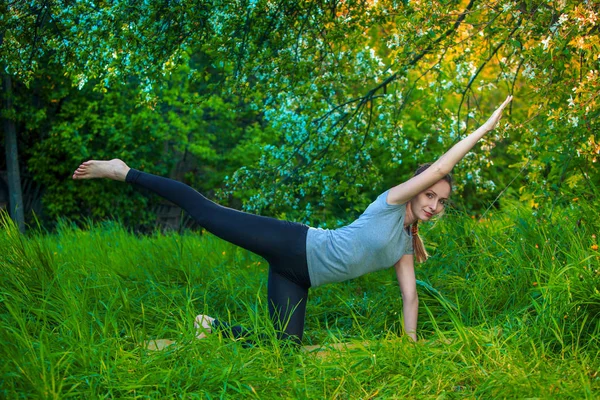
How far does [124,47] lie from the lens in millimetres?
4641

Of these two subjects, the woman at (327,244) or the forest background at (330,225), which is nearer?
the forest background at (330,225)

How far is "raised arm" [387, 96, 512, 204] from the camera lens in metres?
3.68

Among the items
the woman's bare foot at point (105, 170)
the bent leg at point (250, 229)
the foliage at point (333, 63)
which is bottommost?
the bent leg at point (250, 229)

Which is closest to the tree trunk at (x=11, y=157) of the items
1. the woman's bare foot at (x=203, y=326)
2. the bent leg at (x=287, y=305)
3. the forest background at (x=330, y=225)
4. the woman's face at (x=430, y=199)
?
the forest background at (x=330, y=225)

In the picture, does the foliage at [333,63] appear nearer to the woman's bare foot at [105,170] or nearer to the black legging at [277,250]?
the woman's bare foot at [105,170]

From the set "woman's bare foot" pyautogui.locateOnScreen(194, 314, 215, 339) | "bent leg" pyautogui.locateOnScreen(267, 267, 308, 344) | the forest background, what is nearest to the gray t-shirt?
"bent leg" pyautogui.locateOnScreen(267, 267, 308, 344)

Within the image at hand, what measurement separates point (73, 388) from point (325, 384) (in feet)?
3.46

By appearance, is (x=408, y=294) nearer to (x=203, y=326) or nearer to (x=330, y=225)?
(x=203, y=326)

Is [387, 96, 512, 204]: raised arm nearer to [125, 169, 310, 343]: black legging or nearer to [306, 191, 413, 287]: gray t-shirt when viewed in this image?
[306, 191, 413, 287]: gray t-shirt

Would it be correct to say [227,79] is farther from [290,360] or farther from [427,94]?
[290,360]

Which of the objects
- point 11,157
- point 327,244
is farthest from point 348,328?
point 11,157

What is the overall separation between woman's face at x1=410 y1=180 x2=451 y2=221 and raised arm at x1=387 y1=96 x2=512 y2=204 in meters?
0.11

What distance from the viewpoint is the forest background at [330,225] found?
3.27 m

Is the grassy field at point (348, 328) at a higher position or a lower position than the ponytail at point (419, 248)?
lower
